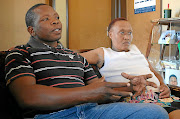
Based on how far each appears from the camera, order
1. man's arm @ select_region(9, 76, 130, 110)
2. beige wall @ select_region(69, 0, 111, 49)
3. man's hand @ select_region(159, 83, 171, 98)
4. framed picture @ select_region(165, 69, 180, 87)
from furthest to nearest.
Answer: beige wall @ select_region(69, 0, 111, 49), framed picture @ select_region(165, 69, 180, 87), man's hand @ select_region(159, 83, 171, 98), man's arm @ select_region(9, 76, 130, 110)

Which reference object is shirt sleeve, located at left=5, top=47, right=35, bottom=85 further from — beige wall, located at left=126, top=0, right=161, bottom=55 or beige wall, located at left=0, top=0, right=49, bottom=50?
beige wall, located at left=126, top=0, right=161, bottom=55

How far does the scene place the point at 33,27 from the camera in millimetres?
1289

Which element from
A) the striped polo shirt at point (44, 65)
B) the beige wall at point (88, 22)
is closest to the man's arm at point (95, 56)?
the striped polo shirt at point (44, 65)

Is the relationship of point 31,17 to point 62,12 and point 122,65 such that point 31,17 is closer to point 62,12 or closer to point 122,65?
point 122,65

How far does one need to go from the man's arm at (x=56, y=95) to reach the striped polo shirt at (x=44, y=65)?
9cm

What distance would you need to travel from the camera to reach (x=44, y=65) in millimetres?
1080

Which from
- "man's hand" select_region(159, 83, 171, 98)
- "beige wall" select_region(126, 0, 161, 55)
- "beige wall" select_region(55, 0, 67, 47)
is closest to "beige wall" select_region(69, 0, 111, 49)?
"beige wall" select_region(55, 0, 67, 47)

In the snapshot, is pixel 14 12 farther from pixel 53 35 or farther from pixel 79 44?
pixel 53 35

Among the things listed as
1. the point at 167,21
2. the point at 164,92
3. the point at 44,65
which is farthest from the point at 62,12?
the point at 44,65

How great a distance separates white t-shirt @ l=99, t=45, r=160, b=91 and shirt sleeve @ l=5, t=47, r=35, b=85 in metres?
0.73

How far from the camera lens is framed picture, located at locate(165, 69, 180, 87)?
2.74 meters

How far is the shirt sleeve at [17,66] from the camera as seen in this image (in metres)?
0.94

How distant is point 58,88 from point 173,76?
230cm

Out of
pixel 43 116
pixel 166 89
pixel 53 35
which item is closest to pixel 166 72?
pixel 166 89
